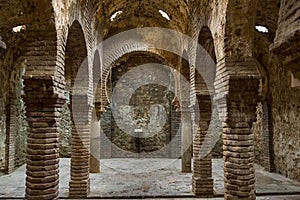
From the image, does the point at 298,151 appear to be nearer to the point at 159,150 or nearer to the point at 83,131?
the point at 83,131

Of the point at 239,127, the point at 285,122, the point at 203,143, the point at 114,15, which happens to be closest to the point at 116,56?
the point at 114,15

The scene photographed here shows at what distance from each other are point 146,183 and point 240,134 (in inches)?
194

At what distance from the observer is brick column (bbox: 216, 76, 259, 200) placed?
19.1ft

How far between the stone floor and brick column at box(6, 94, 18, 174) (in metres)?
0.41

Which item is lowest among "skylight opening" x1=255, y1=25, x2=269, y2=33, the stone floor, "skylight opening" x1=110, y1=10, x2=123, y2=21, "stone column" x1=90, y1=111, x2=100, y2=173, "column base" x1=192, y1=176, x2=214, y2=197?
the stone floor

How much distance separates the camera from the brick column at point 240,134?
19.1ft

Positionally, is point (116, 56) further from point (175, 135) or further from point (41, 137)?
point (41, 137)

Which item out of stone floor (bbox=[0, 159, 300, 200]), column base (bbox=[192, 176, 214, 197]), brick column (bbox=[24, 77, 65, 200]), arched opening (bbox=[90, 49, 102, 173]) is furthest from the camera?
arched opening (bbox=[90, 49, 102, 173])

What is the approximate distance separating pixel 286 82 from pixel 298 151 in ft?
8.12

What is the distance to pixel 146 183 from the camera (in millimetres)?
10031

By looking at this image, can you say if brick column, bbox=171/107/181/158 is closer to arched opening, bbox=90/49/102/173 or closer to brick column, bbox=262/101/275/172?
brick column, bbox=262/101/275/172

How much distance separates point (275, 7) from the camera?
356 inches

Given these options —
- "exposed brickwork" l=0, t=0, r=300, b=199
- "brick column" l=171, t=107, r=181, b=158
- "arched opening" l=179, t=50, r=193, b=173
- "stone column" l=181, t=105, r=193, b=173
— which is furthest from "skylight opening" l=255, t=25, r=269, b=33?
"brick column" l=171, t=107, r=181, b=158

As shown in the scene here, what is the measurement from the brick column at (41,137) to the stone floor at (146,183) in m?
3.15
